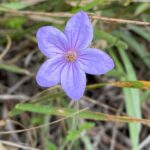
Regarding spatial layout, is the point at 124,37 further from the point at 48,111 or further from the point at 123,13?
the point at 48,111

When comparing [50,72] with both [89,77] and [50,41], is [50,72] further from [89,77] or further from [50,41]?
[89,77]

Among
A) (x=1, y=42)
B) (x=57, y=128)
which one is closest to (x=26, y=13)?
(x=1, y=42)

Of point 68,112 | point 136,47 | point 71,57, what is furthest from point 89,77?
point 71,57

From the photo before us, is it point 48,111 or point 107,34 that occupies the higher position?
point 107,34

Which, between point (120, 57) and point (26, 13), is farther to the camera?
point (120, 57)

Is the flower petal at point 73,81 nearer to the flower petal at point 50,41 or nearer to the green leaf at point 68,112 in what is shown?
the flower petal at point 50,41

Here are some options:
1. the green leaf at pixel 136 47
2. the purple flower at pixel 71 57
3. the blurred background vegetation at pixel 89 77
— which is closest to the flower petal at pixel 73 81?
the purple flower at pixel 71 57

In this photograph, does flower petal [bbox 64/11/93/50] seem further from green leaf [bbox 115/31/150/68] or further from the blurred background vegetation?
green leaf [bbox 115/31/150/68]

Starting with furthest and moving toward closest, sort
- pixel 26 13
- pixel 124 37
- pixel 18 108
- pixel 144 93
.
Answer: pixel 124 37 → pixel 144 93 → pixel 26 13 → pixel 18 108
